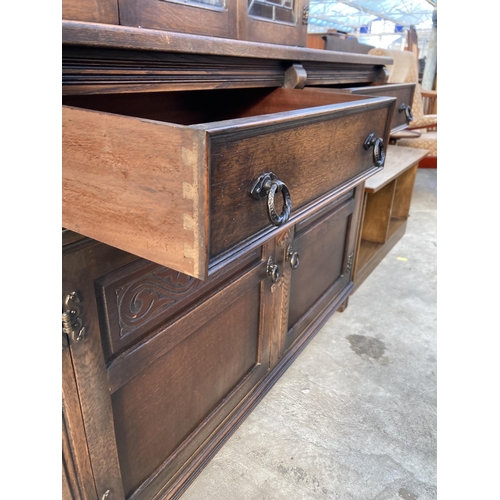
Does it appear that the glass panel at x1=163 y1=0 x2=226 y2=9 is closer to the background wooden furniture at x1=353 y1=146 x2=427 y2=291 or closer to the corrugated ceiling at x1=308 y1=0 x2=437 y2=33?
the background wooden furniture at x1=353 y1=146 x2=427 y2=291

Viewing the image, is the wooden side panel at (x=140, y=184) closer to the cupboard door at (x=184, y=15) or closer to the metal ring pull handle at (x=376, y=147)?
the cupboard door at (x=184, y=15)

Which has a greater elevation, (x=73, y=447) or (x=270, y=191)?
(x=270, y=191)

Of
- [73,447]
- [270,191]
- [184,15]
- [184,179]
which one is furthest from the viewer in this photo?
[184,15]

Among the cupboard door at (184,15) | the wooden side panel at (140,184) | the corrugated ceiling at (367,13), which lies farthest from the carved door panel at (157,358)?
the corrugated ceiling at (367,13)

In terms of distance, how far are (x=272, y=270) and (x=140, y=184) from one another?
0.59 m

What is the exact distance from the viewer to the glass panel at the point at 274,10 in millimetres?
865

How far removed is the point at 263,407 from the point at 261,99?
2.70 feet

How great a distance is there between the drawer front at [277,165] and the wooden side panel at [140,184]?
0.03 m

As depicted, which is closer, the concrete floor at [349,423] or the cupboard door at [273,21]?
the cupboard door at [273,21]

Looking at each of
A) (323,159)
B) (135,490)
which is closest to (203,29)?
(323,159)

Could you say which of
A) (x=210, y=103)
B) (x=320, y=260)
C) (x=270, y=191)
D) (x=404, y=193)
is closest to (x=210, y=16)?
(x=210, y=103)

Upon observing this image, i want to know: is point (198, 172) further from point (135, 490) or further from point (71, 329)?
point (135, 490)

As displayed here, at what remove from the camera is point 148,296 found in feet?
2.01

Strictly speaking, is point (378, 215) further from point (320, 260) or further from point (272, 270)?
point (272, 270)
